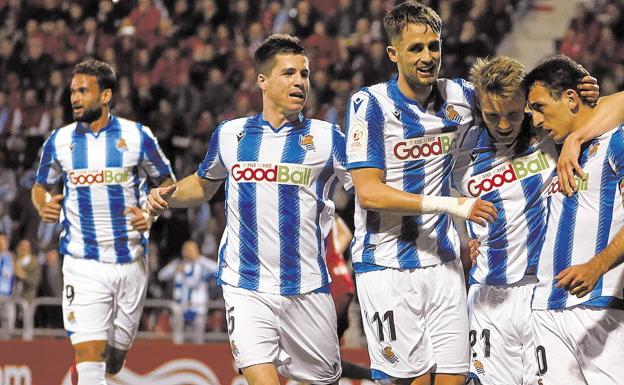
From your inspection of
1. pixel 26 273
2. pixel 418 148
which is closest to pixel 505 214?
pixel 418 148

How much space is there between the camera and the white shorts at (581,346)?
5.94 metres

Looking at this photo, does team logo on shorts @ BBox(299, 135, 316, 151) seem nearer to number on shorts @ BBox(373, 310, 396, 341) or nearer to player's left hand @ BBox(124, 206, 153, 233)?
number on shorts @ BBox(373, 310, 396, 341)

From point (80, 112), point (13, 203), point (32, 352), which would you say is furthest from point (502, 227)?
point (13, 203)

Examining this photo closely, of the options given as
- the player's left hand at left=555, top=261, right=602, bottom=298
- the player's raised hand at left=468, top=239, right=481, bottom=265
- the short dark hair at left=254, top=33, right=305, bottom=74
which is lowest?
the player's raised hand at left=468, top=239, right=481, bottom=265

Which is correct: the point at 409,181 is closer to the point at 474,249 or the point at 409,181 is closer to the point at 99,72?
the point at 474,249

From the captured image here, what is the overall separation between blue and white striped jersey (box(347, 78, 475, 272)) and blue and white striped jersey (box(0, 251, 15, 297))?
28.0 ft

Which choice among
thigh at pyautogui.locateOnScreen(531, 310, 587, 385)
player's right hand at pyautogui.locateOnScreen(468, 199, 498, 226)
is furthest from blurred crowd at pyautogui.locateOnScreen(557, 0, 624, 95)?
thigh at pyautogui.locateOnScreen(531, 310, 587, 385)

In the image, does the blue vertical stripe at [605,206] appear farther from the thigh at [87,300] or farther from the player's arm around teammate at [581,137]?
the thigh at [87,300]

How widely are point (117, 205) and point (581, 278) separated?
5012mm

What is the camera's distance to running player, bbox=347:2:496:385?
694 centimetres

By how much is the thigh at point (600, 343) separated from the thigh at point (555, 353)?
7 centimetres

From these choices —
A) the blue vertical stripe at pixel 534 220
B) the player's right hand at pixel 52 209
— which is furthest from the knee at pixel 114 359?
the blue vertical stripe at pixel 534 220

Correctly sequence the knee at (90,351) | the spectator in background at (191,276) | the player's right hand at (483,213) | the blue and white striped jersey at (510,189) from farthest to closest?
the spectator in background at (191,276) → the knee at (90,351) → the blue and white striped jersey at (510,189) → the player's right hand at (483,213)

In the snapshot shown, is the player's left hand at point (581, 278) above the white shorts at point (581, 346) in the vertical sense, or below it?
above
